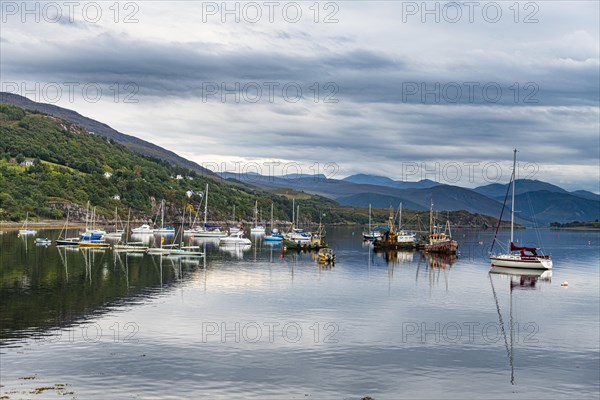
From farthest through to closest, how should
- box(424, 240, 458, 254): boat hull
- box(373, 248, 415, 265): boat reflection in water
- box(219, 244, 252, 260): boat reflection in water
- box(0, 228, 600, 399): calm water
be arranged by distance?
box(424, 240, 458, 254): boat hull, box(219, 244, 252, 260): boat reflection in water, box(373, 248, 415, 265): boat reflection in water, box(0, 228, 600, 399): calm water

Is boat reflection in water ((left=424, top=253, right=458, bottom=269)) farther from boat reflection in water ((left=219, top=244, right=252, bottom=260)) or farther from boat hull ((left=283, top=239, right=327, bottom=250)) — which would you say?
boat reflection in water ((left=219, top=244, right=252, bottom=260))

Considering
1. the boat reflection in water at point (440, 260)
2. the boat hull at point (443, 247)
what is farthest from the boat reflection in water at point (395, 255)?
the boat hull at point (443, 247)

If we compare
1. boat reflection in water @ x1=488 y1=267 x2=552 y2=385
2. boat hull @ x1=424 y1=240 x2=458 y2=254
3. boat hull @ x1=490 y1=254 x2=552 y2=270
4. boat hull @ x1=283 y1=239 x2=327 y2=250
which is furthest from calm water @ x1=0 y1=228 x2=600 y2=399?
boat hull @ x1=424 y1=240 x2=458 y2=254

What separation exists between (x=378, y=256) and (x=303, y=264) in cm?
3741

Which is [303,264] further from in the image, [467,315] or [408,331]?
[408,331]

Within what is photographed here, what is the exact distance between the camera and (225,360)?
4972cm

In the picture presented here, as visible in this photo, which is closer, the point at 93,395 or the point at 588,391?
the point at 93,395

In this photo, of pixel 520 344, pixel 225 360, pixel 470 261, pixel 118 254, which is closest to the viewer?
pixel 225 360

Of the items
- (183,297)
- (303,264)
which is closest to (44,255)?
(303,264)

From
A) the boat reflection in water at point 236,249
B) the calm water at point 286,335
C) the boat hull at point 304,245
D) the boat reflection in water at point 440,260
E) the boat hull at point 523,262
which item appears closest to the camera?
the calm water at point 286,335

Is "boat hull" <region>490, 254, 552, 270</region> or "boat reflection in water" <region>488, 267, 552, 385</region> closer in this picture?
"boat reflection in water" <region>488, 267, 552, 385</region>

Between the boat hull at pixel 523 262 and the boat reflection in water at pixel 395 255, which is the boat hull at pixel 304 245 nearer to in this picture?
the boat reflection in water at pixel 395 255

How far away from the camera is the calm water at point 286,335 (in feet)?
145

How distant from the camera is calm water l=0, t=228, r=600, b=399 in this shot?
4409cm
